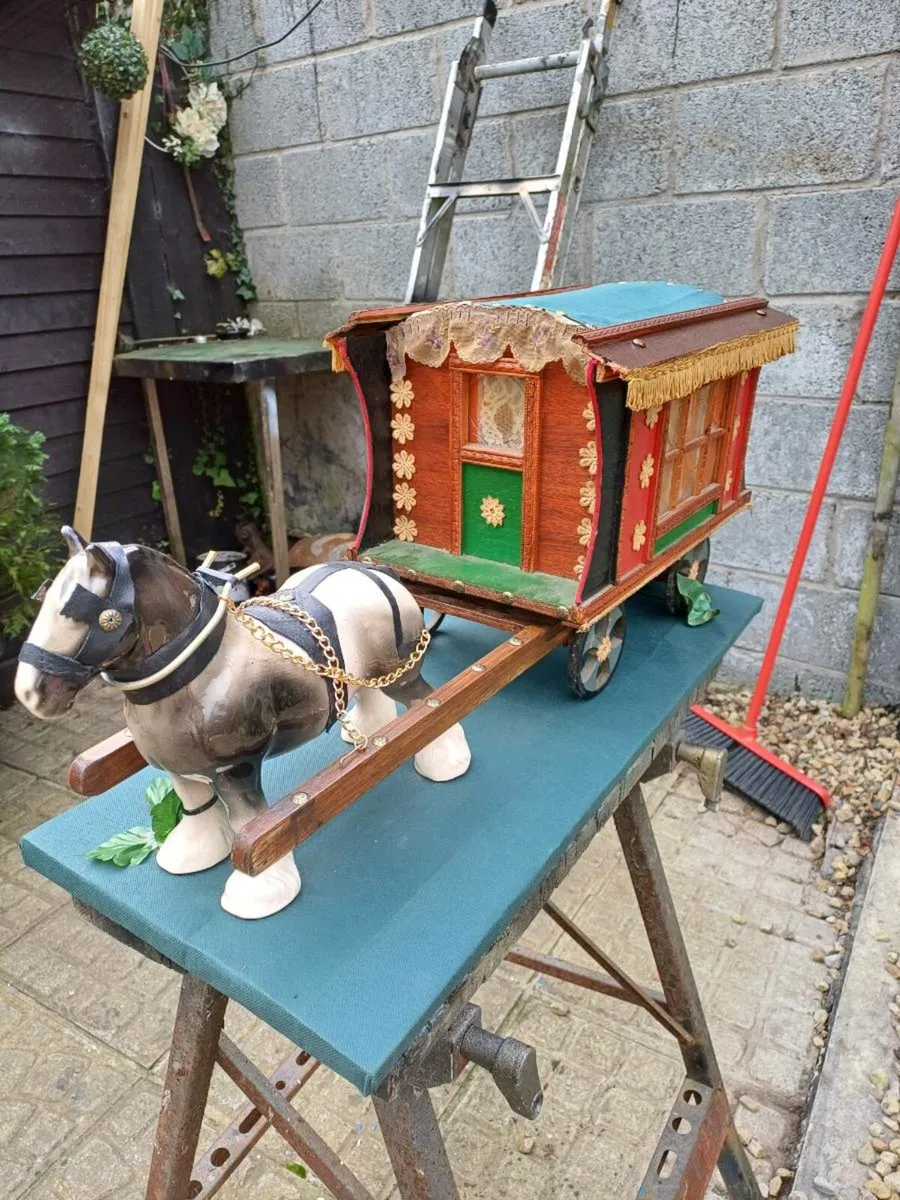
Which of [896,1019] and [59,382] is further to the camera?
[59,382]

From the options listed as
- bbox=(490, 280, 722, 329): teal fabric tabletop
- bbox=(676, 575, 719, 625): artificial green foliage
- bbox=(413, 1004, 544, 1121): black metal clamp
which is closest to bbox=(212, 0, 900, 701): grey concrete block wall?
bbox=(490, 280, 722, 329): teal fabric tabletop

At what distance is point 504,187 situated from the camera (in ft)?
7.72

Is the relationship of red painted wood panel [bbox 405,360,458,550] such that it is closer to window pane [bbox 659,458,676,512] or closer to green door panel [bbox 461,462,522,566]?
green door panel [bbox 461,462,522,566]

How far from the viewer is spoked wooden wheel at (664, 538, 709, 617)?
1974 millimetres

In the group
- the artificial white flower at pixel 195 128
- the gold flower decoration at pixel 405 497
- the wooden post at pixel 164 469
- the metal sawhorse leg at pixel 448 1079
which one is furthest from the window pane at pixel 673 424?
the artificial white flower at pixel 195 128

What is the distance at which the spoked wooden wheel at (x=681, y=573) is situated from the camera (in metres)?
1.97

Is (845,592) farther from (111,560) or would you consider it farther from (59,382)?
(59,382)

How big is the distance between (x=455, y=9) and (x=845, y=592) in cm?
281

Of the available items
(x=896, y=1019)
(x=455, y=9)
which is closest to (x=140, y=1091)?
(x=896, y=1019)

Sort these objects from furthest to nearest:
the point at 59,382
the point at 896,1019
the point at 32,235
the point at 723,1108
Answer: the point at 59,382
the point at 32,235
the point at 896,1019
the point at 723,1108

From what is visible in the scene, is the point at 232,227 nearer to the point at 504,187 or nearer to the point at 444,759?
the point at 504,187

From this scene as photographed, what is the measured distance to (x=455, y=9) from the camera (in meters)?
3.26

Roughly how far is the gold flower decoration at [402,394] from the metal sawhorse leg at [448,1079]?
906 millimetres

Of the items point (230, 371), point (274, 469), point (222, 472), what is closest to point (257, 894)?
point (230, 371)
